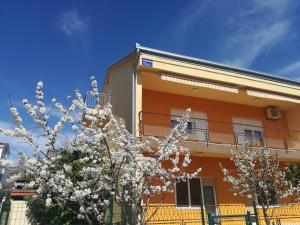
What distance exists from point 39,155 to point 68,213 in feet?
13.0

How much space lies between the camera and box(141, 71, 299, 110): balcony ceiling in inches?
565

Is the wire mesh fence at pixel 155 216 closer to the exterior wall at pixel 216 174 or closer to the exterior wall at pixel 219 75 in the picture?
the exterior wall at pixel 216 174

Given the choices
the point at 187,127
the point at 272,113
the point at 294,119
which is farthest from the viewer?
the point at 294,119

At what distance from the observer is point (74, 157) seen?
9305 millimetres

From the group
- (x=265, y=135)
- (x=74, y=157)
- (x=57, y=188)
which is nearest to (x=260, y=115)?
(x=265, y=135)

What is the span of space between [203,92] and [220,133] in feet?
7.55

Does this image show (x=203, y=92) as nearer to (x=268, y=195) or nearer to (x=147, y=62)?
(x=147, y=62)

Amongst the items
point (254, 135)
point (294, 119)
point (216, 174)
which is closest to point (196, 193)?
point (216, 174)

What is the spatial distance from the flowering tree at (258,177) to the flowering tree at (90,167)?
593 cm

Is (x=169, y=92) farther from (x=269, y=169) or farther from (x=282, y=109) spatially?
(x=282, y=109)

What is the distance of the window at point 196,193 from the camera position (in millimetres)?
12930

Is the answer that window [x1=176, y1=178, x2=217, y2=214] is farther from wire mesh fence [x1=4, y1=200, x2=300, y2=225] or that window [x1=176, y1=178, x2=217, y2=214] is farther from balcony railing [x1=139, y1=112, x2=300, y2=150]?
balcony railing [x1=139, y1=112, x2=300, y2=150]

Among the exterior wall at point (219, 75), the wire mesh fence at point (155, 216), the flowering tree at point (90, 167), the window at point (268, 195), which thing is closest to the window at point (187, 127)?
the exterior wall at point (219, 75)

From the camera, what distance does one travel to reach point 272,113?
17.4 meters
